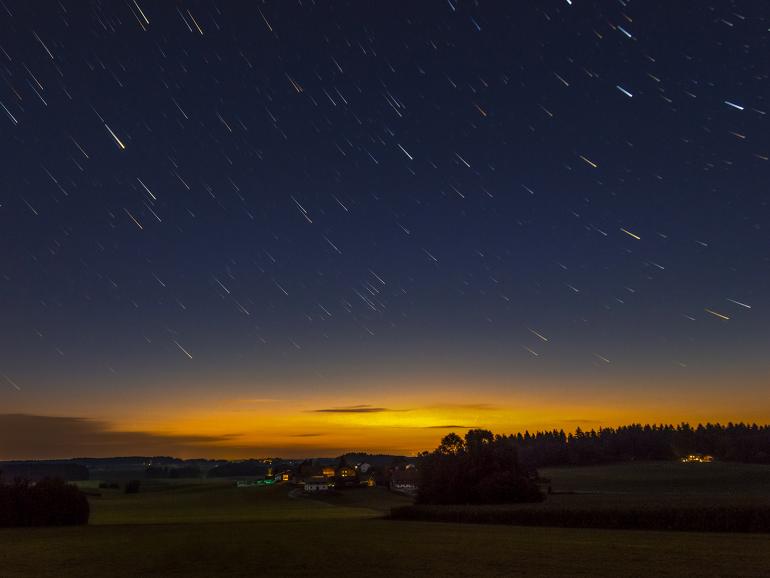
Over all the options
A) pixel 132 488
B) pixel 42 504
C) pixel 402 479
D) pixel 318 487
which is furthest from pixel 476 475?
pixel 132 488

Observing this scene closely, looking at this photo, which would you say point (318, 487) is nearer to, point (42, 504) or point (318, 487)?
point (318, 487)

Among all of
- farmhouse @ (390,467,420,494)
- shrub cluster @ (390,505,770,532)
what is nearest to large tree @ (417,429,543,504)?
shrub cluster @ (390,505,770,532)

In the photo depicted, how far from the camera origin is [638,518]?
145 feet

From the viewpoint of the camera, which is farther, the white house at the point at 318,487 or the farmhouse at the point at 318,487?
the white house at the point at 318,487

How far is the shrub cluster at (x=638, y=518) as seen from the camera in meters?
40.6

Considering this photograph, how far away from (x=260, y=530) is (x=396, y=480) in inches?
3339

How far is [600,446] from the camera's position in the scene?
188250 millimetres

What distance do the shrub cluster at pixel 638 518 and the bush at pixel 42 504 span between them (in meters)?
30.0

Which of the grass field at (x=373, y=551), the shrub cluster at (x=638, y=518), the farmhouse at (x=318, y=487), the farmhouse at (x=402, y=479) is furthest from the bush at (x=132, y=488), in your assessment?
the shrub cluster at (x=638, y=518)

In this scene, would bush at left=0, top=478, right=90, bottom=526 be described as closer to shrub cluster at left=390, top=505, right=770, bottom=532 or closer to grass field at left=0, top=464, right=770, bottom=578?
grass field at left=0, top=464, right=770, bottom=578

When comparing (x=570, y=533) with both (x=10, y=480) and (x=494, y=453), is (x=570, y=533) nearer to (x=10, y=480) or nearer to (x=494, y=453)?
(x=494, y=453)

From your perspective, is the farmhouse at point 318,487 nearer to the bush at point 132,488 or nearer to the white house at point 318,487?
the white house at point 318,487

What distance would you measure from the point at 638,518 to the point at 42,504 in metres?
44.8

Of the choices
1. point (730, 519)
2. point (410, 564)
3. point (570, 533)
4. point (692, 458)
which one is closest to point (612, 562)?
point (410, 564)
